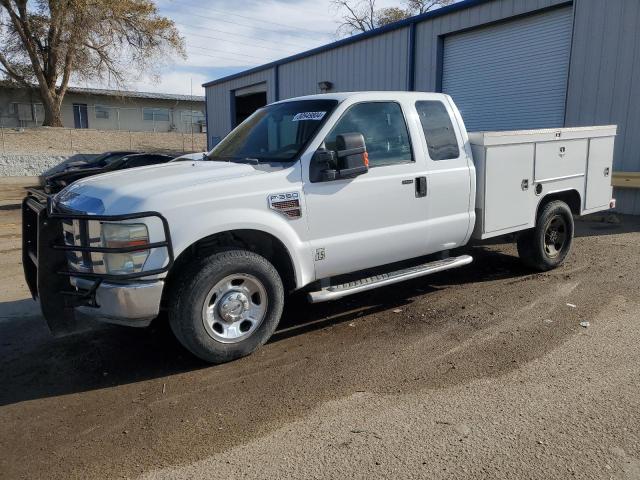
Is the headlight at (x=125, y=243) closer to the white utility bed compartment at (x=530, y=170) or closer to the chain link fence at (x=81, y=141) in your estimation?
the white utility bed compartment at (x=530, y=170)

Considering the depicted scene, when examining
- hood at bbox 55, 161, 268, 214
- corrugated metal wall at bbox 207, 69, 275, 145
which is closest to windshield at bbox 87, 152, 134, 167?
corrugated metal wall at bbox 207, 69, 275, 145

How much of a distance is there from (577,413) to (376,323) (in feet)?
6.71

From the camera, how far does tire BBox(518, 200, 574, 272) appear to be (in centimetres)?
641

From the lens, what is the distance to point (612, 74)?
10961 millimetres

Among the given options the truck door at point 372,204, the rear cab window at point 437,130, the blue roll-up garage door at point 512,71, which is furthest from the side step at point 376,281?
the blue roll-up garage door at point 512,71

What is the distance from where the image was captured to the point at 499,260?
746cm

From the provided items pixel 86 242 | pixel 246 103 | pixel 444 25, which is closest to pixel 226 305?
pixel 86 242

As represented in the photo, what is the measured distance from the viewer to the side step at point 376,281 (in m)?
4.55

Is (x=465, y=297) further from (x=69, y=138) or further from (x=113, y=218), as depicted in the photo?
(x=69, y=138)

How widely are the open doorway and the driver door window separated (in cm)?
2218

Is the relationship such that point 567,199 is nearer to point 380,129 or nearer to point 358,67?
point 380,129

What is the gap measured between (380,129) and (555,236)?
3145mm

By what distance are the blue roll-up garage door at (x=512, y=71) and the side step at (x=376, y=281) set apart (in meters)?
8.55

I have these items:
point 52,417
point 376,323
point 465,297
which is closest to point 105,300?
point 52,417
